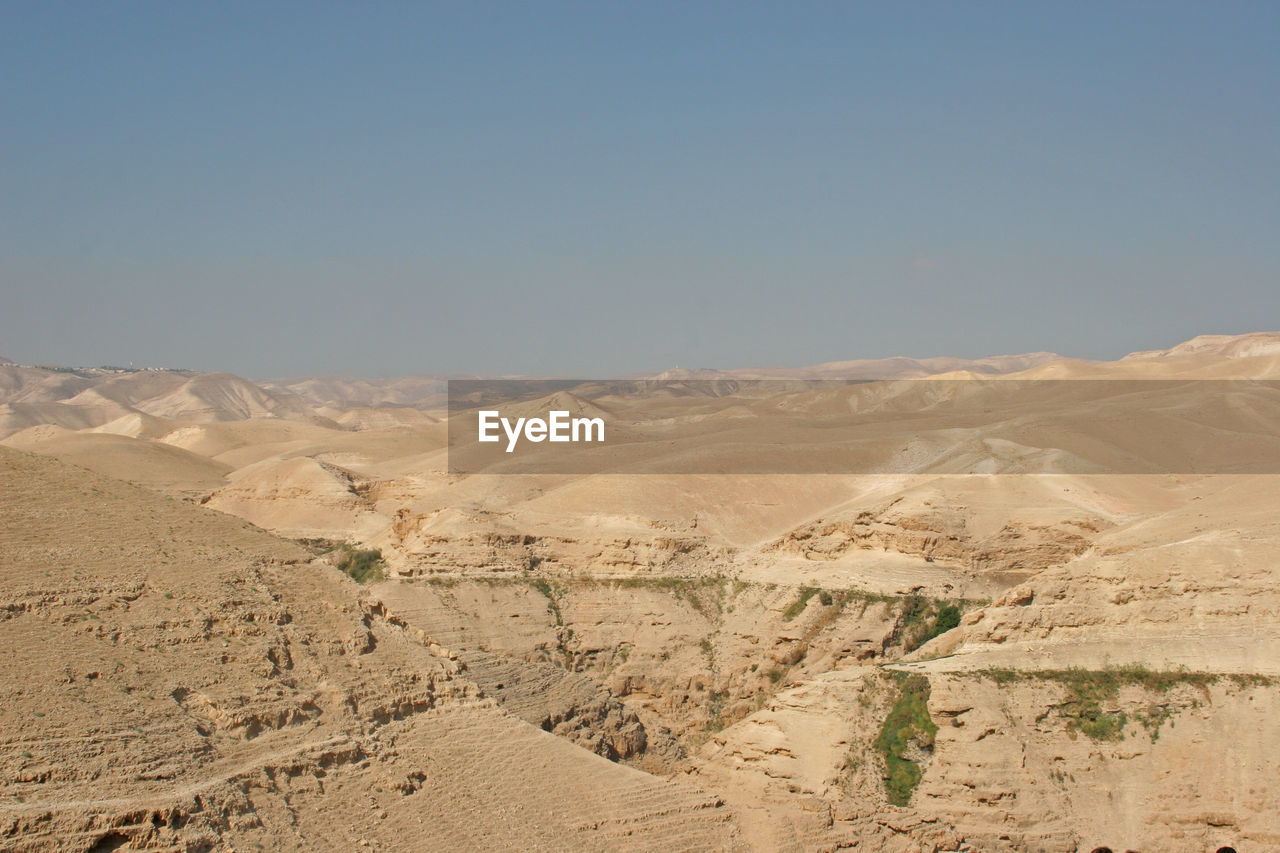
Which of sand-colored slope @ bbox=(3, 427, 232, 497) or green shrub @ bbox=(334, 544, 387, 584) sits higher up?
sand-colored slope @ bbox=(3, 427, 232, 497)

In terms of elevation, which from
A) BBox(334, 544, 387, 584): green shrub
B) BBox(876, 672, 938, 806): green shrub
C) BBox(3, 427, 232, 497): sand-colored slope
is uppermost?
BBox(3, 427, 232, 497): sand-colored slope

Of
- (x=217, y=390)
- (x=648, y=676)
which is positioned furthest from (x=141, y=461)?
(x=217, y=390)

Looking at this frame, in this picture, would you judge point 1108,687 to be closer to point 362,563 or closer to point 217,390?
point 362,563

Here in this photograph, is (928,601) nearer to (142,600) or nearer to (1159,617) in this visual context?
(1159,617)

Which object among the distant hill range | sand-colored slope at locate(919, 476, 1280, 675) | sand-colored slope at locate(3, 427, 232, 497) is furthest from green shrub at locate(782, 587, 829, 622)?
the distant hill range

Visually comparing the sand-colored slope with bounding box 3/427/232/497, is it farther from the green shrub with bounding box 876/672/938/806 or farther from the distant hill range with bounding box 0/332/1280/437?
the green shrub with bounding box 876/672/938/806

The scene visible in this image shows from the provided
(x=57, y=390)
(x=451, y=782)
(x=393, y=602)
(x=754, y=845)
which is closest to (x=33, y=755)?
(x=451, y=782)

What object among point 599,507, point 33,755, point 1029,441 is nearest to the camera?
point 33,755

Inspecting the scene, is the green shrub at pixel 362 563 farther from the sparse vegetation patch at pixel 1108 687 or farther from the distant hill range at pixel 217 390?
the distant hill range at pixel 217 390

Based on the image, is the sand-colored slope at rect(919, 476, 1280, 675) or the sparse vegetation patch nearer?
the sparse vegetation patch
